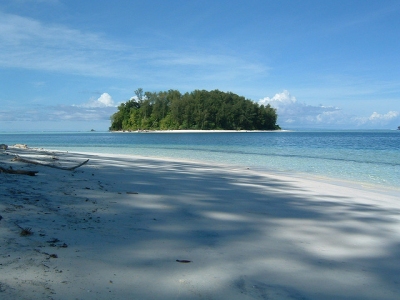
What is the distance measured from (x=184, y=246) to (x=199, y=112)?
97325 mm

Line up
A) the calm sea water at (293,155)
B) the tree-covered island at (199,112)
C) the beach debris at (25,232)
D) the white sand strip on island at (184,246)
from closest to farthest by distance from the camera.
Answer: the white sand strip on island at (184,246)
the beach debris at (25,232)
the calm sea water at (293,155)
the tree-covered island at (199,112)

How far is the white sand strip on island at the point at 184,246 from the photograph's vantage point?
2.95 m

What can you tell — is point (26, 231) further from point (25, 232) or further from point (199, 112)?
point (199, 112)

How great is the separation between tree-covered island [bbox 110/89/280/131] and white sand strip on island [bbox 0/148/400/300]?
94870 millimetres

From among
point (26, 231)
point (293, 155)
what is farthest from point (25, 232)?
point (293, 155)

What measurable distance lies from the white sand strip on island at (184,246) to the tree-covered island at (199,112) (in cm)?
9487

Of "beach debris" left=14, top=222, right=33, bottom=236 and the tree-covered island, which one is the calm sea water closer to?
"beach debris" left=14, top=222, right=33, bottom=236

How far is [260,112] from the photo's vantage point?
369 ft

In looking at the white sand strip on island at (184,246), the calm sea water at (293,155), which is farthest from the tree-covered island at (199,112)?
the white sand strip on island at (184,246)

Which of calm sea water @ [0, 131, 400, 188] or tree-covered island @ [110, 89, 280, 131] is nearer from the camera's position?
calm sea water @ [0, 131, 400, 188]

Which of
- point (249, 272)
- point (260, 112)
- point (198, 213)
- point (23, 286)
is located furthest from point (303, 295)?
point (260, 112)

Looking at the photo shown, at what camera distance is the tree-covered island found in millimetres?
101562

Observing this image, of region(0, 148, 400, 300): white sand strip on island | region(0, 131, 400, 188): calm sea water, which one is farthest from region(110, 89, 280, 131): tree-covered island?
region(0, 148, 400, 300): white sand strip on island

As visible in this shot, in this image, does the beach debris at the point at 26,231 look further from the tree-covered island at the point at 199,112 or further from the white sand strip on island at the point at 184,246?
the tree-covered island at the point at 199,112
